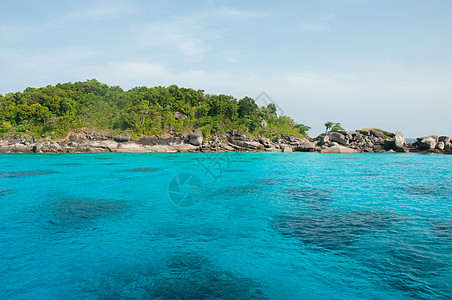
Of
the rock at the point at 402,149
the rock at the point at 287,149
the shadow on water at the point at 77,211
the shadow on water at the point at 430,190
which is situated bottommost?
the shadow on water at the point at 77,211

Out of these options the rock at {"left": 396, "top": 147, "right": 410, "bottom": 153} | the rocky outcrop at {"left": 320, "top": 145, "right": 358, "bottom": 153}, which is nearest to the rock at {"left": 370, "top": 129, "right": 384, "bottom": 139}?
the rock at {"left": 396, "top": 147, "right": 410, "bottom": 153}

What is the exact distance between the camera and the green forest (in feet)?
236

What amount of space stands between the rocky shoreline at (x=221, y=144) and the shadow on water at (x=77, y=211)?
52.2m

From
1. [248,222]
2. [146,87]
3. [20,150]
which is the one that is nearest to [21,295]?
[248,222]

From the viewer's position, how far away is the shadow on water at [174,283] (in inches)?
294

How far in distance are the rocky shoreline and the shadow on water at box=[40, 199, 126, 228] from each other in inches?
2054

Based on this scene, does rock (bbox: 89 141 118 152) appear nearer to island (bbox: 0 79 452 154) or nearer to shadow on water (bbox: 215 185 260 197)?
island (bbox: 0 79 452 154)

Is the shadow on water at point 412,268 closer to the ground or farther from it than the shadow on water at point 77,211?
farther from it

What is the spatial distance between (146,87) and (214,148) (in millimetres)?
41806

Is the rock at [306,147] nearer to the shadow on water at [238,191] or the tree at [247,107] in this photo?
the tree at [247,107]

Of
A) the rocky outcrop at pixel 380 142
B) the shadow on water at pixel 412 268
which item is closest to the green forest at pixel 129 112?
the rocky outcrop at pixel 380 142

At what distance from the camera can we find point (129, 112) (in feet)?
259

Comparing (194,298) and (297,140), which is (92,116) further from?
(194,298)

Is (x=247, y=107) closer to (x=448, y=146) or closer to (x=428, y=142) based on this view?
(x=428, y=142)
